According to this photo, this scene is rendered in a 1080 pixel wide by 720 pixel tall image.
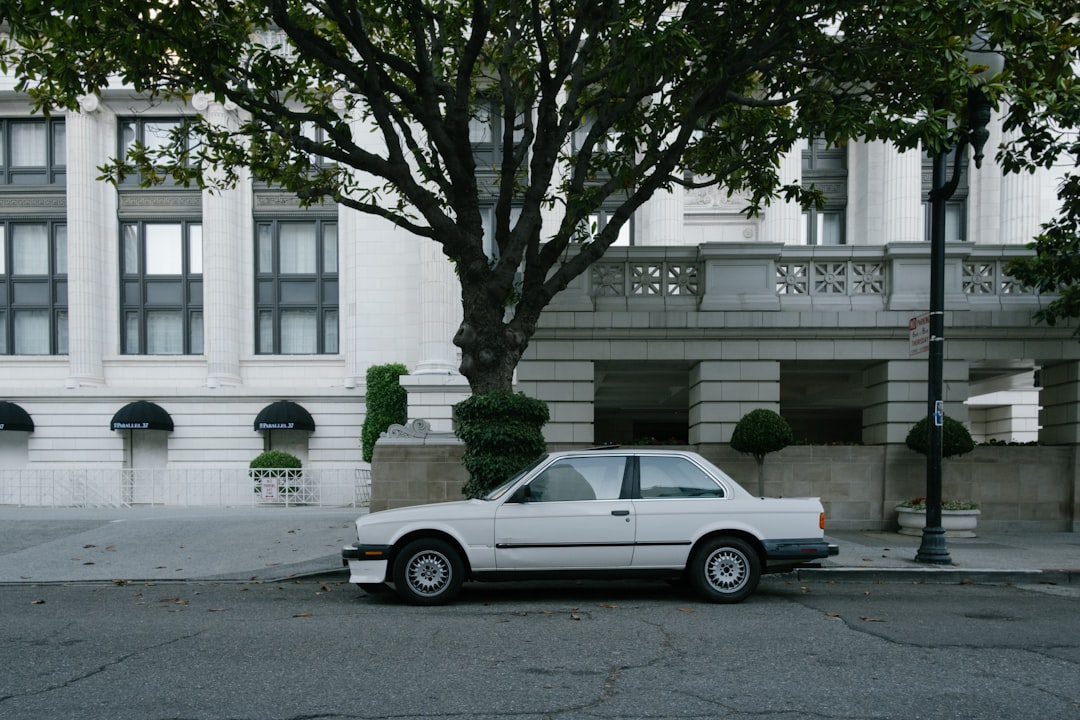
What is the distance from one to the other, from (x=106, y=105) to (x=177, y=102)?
2.59 meters

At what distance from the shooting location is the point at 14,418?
2941cm

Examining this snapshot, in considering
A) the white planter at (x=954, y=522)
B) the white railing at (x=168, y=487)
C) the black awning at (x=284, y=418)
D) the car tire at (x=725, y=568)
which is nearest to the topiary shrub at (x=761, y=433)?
the white planter at (x=954, y=522)

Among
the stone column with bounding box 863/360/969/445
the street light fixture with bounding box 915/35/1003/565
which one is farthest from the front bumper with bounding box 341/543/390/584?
the stone column with bounding box 863/360/969/445

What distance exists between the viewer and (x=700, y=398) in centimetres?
1566

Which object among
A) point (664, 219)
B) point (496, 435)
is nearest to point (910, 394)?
point (496, 435)

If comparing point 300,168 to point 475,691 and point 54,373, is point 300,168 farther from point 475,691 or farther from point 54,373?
point 54,373

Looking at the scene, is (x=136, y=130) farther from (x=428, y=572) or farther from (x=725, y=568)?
(x=725, y=568)

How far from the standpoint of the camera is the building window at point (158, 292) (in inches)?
1215

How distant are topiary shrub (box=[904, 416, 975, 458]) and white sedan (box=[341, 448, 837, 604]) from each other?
22.7 ft

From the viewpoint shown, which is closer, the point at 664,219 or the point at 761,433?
the point at 761,433

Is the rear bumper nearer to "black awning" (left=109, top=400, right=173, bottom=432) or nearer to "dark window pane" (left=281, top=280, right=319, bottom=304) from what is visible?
"dark window pane" (left=281, top=280, right=319, bottom=304)

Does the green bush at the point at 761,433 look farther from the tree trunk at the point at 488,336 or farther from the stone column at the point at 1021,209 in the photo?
the stone column at the point at 1021,209

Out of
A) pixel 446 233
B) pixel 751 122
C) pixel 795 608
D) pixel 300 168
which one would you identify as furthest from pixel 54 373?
pixel 795 608

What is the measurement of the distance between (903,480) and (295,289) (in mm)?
22423
